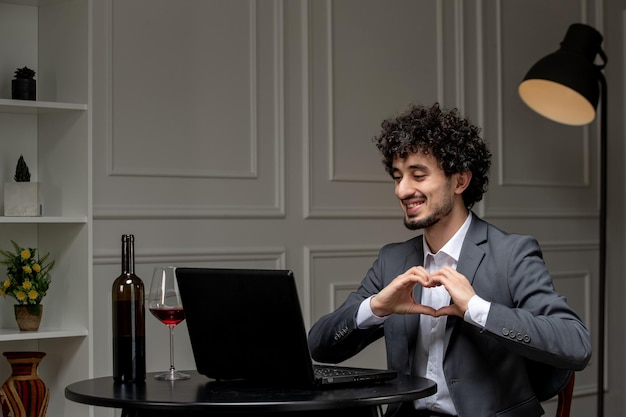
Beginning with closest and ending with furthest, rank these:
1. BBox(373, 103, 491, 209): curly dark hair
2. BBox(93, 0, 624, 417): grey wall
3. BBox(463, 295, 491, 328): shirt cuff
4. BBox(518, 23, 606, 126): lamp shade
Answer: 1. BBox(463, 295, 491, 328): shirt cuff
2. BBox(373, 103, 491, 209): curly dark hair
3. BBox(93, 0, 624, 417): grey wall
4. BBox(518, 23, 606, 126): lamp shade

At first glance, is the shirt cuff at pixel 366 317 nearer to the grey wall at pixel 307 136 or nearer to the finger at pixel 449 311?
the finger at pixel 449 311

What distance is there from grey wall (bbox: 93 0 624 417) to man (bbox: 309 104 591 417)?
1028 mm

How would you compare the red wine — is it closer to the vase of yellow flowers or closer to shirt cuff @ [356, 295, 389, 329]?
shirt cuff @ [356, 295, 389, 329]

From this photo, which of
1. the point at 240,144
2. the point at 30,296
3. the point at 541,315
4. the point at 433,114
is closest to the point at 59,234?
the point at 30,296

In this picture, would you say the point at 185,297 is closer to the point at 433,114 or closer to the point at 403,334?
the point at 403,334

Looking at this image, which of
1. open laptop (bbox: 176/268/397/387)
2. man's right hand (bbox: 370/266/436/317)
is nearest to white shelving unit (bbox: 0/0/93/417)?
open laptop (bbox: 176/268/397/387)

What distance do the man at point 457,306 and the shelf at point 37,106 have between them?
3.29 ft

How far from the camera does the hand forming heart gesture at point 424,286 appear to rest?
2158 millimetres

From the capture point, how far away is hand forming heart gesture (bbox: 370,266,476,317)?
85.0 inches

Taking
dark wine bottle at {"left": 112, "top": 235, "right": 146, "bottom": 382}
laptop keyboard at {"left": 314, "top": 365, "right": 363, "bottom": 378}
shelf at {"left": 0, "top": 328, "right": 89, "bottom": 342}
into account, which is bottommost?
shelf at {"left": 0, "top": 328, "right": 89, "bottom": 342}

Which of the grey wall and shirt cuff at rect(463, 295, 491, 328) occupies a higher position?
the grey wall

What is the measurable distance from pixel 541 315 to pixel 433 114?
585 millimetres

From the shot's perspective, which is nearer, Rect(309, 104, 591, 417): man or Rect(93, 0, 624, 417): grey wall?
Rect(309, 104, 591, 417): man

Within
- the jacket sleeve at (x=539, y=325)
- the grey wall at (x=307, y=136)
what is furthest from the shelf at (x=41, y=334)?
the jacket sleeve at (x=539, y=325)
